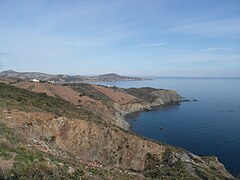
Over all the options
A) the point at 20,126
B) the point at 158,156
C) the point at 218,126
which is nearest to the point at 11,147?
the point at 20,126

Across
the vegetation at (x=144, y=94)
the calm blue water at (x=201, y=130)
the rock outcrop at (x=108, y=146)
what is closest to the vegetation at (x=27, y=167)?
the rock outcrop at (x=108, y=146)

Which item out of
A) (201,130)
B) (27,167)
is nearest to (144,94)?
(201,130)

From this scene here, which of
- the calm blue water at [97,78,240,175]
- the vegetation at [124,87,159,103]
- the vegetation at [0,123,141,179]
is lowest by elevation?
the calm blue water at [97,78,240,175]

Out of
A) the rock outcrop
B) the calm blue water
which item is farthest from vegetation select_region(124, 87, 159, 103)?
the rock outcrop

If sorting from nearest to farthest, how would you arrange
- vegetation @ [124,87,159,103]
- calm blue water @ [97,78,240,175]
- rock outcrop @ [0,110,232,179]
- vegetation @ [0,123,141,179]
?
vegetation @ [0,123,141,179], rock outcrop @ [0,110,232,179], calm blue water @ [97,78,240,175], vegetation @ [124,87,159,103]

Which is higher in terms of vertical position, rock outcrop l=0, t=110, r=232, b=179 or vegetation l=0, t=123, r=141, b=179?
vegetation l=0, t=123, r=141, b=179

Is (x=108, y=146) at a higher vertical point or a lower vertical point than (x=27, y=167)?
lower

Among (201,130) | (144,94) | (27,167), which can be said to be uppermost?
(27,167)

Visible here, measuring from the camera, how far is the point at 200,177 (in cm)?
2752

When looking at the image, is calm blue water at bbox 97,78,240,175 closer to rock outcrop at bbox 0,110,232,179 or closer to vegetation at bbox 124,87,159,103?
rock outcrop at bbox 0,110,232,179

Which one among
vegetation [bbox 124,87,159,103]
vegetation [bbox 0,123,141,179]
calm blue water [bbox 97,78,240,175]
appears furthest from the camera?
vegetation [bbox 124,87,159,103]

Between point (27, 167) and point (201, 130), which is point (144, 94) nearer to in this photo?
point (201, 130)

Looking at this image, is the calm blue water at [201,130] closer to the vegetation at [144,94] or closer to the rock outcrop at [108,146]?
the rock outcrop at [108,146]

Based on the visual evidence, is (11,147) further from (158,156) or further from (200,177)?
(158,156)
